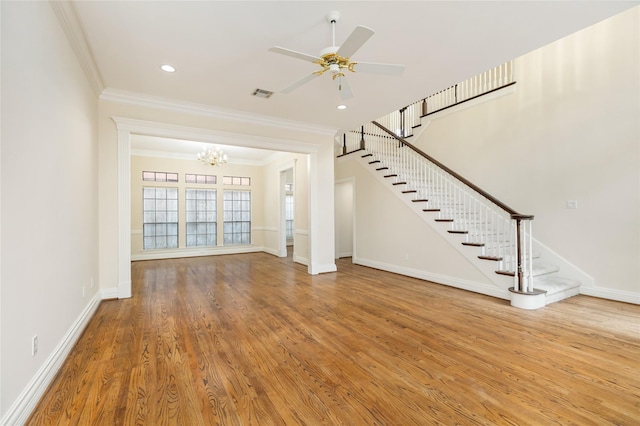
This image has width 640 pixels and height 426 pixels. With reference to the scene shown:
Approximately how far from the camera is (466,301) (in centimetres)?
398

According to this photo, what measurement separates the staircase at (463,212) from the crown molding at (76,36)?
498 cm

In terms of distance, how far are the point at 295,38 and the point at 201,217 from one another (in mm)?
7084

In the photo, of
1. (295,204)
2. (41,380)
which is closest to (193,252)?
(295,204)

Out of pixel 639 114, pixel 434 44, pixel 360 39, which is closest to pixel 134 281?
pixel 360 39

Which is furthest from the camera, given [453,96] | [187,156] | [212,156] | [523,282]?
[187,156]

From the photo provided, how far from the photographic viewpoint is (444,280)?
16.1 ft

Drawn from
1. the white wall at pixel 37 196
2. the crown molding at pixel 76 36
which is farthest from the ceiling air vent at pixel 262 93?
the white wall at pixel 37 196

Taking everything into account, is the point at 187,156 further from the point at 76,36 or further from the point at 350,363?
the point at 350,363

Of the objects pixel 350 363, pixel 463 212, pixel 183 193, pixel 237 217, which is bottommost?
pixel 350 363

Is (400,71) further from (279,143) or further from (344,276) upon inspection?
(344,276)

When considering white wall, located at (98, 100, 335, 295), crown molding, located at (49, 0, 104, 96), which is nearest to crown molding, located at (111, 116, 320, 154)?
white wall, located at (98, 100, 335, 295)

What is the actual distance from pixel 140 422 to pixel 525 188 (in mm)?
5854

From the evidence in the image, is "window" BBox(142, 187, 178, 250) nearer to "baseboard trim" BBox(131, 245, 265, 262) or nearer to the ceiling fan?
"baseboard trim" BBox(131, 245, 265, 262)

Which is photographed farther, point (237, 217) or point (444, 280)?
point (237, 217)
